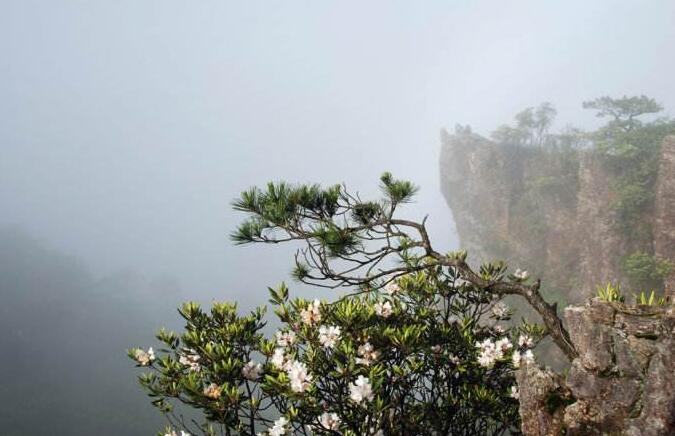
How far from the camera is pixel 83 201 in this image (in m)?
169

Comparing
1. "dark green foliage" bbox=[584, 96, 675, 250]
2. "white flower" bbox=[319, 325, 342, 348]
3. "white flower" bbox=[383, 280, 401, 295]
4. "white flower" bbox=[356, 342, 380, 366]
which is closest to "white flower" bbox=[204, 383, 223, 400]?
"white flower" bbox=[319, 325, 342, 348]

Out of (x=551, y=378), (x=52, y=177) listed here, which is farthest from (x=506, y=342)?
(x=52, y=177)

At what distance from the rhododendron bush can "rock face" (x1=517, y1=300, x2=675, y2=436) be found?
15.9 inches

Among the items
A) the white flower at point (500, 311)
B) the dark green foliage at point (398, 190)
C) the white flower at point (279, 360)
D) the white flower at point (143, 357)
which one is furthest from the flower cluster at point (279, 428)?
the white flower at point (500, 311)

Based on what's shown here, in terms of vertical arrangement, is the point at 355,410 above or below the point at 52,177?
below

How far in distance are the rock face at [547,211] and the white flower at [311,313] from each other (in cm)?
1493

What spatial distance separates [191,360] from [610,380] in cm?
422

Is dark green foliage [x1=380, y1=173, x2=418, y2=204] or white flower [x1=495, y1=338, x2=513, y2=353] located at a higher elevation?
dark green foliage [x1=380, y1=173, x2=418, y2=204]

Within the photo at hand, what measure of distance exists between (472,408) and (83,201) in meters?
205

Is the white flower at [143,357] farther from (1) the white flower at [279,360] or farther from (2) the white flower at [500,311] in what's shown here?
(2) the white flower at [500,311]

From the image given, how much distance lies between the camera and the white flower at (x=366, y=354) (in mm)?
3951

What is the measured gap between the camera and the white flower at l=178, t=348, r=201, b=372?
4.15m

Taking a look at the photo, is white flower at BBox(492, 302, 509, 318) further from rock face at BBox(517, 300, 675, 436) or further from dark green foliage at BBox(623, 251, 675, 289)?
dark green foliage at BBox(623, 251, 675, 289)

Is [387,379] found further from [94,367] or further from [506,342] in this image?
[94,367]
